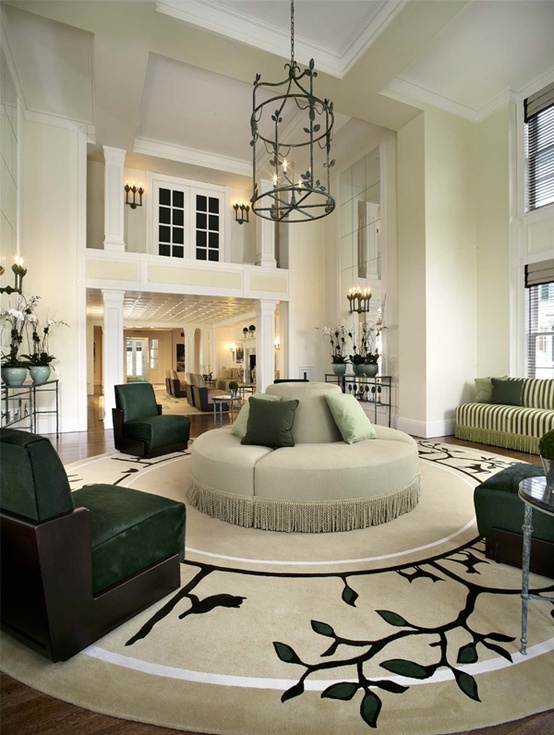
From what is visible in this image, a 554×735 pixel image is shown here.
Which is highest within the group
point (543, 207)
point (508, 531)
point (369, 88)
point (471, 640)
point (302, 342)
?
point (369, 88)

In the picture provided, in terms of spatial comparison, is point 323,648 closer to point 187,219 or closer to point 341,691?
point 341,691

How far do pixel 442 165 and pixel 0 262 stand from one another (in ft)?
20.9

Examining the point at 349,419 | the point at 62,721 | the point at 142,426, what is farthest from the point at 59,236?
the point at 62,721

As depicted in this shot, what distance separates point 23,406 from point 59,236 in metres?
2.81

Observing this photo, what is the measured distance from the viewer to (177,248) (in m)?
8.43

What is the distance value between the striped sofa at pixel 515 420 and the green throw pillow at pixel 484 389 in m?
0.14

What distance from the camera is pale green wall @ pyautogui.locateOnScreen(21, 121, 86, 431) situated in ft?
21.1

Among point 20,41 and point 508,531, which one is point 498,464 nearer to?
point 508,531

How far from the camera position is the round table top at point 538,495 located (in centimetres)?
152

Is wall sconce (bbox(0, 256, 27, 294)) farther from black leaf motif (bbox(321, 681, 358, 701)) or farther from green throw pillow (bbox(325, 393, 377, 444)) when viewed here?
→ black leaf motif (bbox(321, 681, 358, 701))

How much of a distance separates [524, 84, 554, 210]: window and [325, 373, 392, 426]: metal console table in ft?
11.3

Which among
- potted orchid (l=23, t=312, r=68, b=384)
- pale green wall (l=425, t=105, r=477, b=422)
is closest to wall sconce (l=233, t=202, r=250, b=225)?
pale green wall (l=425, t=105, r=477, b=422)

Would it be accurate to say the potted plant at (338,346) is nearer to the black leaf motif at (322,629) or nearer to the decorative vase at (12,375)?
the decorative vase at (12,375)

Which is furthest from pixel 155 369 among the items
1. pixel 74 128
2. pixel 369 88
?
pixel 369 88
